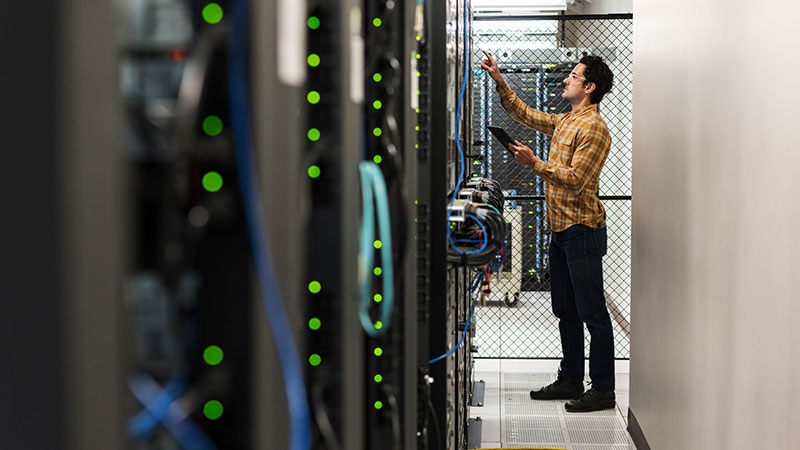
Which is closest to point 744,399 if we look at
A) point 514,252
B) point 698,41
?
point 698,41

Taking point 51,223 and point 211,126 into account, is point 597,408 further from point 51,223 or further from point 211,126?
point 51,223

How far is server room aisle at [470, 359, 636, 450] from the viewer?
4.72 metres

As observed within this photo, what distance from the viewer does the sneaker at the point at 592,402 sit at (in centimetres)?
529

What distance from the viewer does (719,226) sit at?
9.82 feet

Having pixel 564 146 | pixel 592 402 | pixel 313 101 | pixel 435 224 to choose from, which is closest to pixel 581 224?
pixel 564 146

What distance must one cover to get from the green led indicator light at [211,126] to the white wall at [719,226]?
1.88 metres

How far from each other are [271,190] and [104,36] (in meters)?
0.28

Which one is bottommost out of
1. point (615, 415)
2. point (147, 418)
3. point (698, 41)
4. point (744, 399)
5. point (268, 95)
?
point (615, 415)

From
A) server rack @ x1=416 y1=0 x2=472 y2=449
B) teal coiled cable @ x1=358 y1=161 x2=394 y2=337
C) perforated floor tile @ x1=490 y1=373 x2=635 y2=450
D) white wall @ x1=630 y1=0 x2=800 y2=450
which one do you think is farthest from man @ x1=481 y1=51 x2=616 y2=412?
teal coiled cable @ x1=358 y1=161 x2=394 y2=337

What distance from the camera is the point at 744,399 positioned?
266 centimetres

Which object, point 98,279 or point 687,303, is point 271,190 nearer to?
point 98,279

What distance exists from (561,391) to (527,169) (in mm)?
2085

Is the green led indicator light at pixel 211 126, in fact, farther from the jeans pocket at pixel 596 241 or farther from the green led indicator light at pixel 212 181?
the jeans pocket at pixel 596 241

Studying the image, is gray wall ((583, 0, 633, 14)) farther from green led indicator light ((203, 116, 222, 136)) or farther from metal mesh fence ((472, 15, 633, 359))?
green led indicator light ((203, 116, 222, 136))
